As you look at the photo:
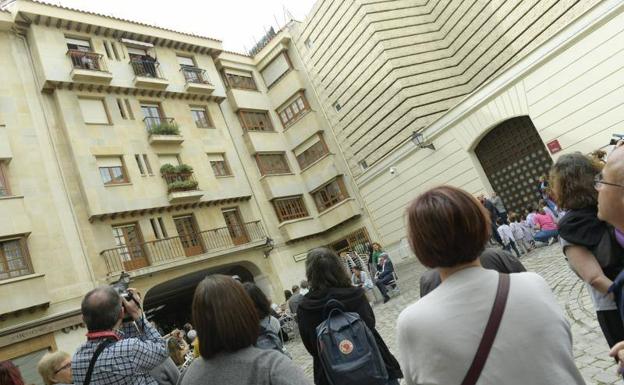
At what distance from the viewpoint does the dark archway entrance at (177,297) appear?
21.3 meters

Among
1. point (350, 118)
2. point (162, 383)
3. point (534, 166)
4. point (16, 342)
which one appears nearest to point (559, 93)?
point (534, 166)

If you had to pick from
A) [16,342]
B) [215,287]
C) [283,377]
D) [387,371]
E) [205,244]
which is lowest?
[387,371]

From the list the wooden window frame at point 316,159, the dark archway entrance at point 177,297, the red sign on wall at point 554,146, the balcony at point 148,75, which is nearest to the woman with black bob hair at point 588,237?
the red sign on wall at point 554,146

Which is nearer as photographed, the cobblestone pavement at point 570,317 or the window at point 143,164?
the cobblestone pavement at point 570,317

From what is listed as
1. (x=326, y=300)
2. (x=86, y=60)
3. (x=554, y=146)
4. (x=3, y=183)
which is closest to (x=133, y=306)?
(x=326, y=300)

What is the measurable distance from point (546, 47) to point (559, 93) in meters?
1.55

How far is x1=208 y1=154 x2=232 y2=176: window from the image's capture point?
75.1 ft

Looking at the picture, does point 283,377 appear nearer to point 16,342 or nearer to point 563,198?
point 563,198

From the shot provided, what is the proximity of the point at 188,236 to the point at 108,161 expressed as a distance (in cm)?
469

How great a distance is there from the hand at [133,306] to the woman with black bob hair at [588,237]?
3.00 m

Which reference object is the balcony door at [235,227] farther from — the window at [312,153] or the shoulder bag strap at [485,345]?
the shoulder bag strap at [485,345]

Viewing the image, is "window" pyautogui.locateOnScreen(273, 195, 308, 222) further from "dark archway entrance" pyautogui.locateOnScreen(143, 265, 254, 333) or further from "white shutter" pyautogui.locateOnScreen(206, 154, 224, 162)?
"white shutter" pyautogui.locateOnScreen(206, 154, 224, 162)

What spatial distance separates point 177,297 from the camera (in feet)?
78.7

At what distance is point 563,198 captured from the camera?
2.77m
